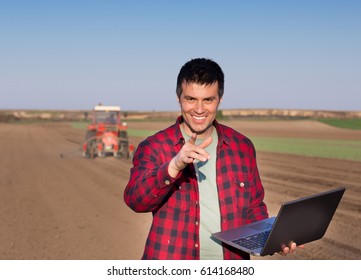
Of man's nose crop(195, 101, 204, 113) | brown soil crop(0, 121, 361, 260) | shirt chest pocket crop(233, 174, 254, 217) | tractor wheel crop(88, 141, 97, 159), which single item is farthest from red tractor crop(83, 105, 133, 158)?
man's nose crop(195, 101, 204, 113)

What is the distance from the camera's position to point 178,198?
7.98 ft

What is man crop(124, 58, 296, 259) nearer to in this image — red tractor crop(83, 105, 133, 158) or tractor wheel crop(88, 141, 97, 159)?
red tractor crop(83, 105, 133, 158)

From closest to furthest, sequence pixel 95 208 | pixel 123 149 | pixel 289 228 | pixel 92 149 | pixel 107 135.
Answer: pixel 289 228
pixel 95 208
pixel 107 135
pixel 92 149
pixel 123 149

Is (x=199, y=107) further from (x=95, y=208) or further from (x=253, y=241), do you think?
(x=95, y=208)

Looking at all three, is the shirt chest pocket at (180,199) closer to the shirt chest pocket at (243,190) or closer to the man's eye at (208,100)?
the shirt chest pocket at (243,190)

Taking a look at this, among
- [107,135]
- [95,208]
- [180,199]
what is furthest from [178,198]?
[107,135]

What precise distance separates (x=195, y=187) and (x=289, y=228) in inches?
19.0

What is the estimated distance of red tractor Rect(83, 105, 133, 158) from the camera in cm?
1889

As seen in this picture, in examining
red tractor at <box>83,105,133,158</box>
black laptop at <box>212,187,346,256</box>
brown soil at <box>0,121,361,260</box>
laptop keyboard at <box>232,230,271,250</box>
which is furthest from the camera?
red tractor at <box>83,105,133,158</box>

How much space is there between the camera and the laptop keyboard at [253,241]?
235 centimetres

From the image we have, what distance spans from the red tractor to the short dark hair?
53.0ft

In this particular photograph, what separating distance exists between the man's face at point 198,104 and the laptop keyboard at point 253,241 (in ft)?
1.88

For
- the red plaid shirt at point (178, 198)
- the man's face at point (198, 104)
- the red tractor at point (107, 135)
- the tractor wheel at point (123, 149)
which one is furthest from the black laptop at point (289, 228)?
the tractor wheel at point (123, 149)
